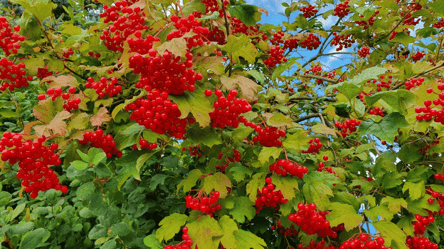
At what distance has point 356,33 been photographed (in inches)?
171

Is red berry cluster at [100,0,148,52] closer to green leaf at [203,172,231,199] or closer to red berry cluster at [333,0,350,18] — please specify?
green leaf at [203,172,231,199]

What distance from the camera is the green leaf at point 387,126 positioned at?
1.91 meters

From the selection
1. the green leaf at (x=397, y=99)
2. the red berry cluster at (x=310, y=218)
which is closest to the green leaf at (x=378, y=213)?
the red berry cluster at (x=310, y=218)

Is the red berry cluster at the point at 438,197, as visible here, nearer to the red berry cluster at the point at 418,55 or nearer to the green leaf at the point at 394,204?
the green leaf at the point at 394,204

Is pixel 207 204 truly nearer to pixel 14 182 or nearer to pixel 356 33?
pixel 14 182

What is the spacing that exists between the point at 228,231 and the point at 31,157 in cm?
149

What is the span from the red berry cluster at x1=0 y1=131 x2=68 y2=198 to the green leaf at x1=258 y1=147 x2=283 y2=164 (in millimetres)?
1469

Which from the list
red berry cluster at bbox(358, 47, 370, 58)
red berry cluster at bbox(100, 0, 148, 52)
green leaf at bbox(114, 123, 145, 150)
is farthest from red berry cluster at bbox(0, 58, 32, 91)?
red berry cluster at bbox(358, 47, 370, 58)

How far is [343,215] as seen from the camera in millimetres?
2002

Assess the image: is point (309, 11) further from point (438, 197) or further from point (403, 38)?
point (438, 197)

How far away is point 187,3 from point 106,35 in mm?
805

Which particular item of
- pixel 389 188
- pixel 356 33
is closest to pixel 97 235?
pixel 389 188

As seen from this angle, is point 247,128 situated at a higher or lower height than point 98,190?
higher

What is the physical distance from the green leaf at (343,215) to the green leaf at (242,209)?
1.91 feet
